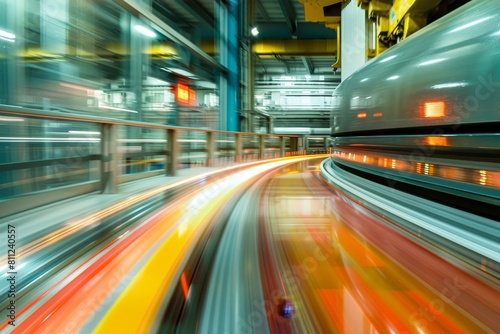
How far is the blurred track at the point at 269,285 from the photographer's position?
626mm

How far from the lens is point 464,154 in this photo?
41.2 inches

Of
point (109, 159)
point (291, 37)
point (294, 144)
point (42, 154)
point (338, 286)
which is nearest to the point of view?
point (338, 286)

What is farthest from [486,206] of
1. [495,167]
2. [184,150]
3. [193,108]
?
[193,108]

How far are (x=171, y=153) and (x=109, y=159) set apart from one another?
3.39 ft

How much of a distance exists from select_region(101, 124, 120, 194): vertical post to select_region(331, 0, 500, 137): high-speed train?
1555 mm

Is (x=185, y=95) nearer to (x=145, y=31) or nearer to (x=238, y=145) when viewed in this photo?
(x=238, y=145)

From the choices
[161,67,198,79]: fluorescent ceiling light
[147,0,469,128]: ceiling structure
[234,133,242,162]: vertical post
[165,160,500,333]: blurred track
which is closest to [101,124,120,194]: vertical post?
[165,160,500,333]: blurred track

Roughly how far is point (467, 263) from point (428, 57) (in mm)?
751

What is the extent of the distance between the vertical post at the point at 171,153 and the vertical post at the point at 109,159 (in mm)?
989

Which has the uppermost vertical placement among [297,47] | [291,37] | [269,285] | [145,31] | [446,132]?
[291,37]

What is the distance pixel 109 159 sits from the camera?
2111 mm

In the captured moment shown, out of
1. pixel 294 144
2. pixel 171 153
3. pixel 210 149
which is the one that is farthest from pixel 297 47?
pixel 171 153

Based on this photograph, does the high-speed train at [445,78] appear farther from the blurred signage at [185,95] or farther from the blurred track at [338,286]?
the blurred signage at [185,95]

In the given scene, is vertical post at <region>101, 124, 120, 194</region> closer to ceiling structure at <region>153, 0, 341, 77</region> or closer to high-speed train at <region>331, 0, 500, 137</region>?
high-speed train at <region>331, 0, 500, 137</region>
